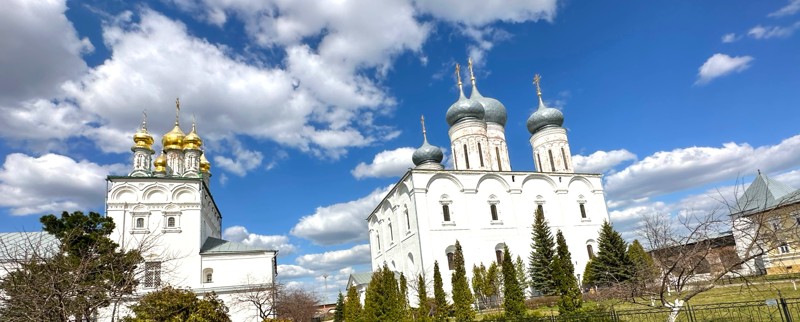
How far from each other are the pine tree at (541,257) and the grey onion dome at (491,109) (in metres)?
10.7

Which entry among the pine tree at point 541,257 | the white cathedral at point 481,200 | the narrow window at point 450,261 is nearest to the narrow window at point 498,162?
the white cathedral at point 481,200


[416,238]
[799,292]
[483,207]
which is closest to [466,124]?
[483,207]

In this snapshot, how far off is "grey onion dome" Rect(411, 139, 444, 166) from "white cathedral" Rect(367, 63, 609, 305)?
0.07 meters

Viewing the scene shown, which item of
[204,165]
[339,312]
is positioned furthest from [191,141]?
[339,312]

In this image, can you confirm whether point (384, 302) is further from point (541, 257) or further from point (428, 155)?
point (428, 155)

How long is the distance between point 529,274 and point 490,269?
11.0 ft

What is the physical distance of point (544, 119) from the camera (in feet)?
113

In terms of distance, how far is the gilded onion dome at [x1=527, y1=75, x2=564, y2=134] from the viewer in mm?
34344

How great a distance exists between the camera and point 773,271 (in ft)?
98.1

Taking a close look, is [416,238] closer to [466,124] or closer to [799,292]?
[466,124]

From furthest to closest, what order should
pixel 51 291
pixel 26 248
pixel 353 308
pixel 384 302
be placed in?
Answer: 1. pixel 353 308
2. pixel 384 302
3. pixel 26 248
4. pixel 51 291

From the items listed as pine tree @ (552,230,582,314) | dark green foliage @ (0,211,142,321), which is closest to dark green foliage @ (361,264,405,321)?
pine tree @ (552,230,582,314)

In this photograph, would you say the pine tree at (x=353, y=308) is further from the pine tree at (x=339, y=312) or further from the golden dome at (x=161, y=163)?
the golden dome at (x=161, y=163)

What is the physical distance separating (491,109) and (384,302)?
65.6 ft
